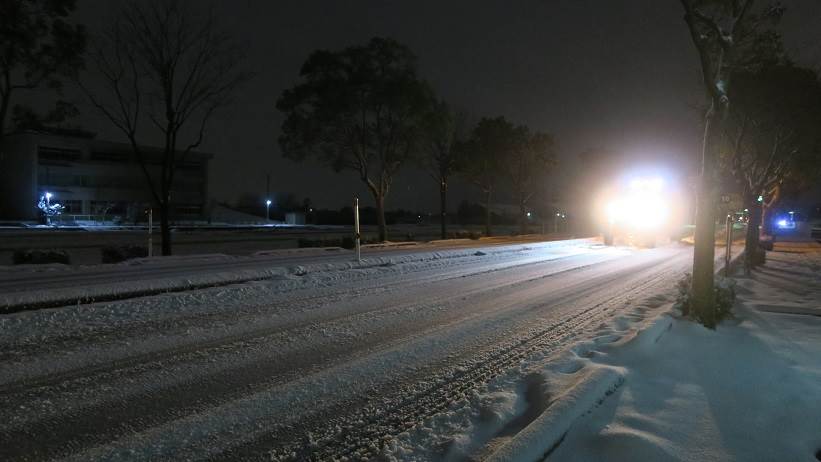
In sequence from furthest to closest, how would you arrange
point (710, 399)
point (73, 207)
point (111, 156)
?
point (111, 156) → point (73, 207) → point (710, 399)

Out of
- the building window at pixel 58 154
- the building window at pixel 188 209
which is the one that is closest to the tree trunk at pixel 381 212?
the building window at pixel 188 209

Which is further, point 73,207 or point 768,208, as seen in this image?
point 73,207

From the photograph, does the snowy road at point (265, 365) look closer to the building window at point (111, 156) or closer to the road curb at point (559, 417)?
the road curb at point (559, 417)

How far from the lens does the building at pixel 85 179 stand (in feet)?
209

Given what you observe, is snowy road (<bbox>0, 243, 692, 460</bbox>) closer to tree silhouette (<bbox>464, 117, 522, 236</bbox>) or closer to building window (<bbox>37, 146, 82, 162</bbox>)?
tree silhouette (<bbox>464, 117, 522, 236</bbox>)

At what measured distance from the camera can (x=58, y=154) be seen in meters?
67.1

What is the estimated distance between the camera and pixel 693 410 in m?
4.32

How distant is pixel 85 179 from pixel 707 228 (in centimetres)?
7722

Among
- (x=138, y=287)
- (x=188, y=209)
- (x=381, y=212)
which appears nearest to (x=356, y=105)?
(x=381, y=212)

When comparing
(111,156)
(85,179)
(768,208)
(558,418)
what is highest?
(111,156)

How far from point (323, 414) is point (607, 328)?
15.6ft

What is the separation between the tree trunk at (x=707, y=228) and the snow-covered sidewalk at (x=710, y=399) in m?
0.36

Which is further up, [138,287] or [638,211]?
[638,211]

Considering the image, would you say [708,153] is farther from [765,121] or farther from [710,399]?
[765,121]
